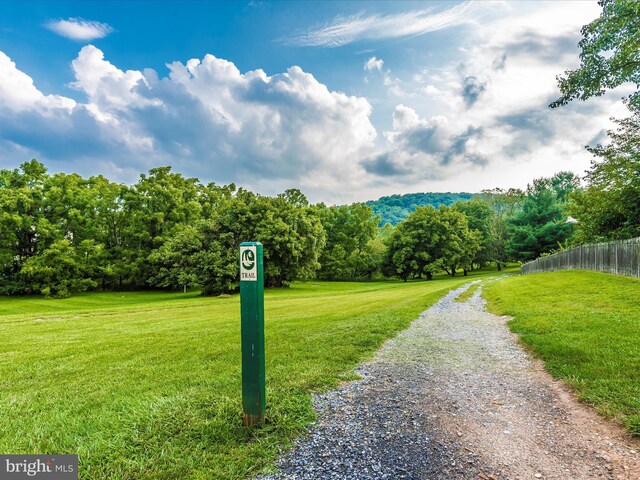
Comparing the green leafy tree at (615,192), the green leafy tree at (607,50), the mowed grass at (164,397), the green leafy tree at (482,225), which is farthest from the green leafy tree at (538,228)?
the mowed grass at (164,397)

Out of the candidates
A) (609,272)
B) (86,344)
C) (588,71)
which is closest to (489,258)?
(609,272)

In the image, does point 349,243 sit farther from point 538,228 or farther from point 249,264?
point 249,264

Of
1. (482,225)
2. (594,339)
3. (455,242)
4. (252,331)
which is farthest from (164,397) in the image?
(482,225)

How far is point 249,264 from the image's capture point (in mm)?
3420

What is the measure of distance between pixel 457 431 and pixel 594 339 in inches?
195

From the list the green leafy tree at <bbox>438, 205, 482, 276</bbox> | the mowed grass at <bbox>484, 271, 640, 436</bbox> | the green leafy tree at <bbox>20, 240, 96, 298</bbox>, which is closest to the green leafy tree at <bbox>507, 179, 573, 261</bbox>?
the green leafy tree at <bbox>438, 205, 482, 276</bbox>

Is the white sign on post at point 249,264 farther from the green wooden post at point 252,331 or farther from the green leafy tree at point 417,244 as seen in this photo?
the green leafy tree at point 417,244

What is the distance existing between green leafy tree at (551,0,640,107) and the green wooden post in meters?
9.70

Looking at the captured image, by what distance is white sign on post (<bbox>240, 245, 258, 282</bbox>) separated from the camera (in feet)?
11.2

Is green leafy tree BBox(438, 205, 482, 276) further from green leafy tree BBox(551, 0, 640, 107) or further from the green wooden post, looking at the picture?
the green wooden post

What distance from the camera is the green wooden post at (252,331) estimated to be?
134 inches

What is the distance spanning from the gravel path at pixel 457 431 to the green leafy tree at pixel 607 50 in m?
7.75

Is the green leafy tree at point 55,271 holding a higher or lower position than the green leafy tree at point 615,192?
lower

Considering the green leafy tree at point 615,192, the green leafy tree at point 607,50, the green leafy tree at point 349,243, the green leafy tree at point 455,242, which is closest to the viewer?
the green leafy tree at point 607,50
